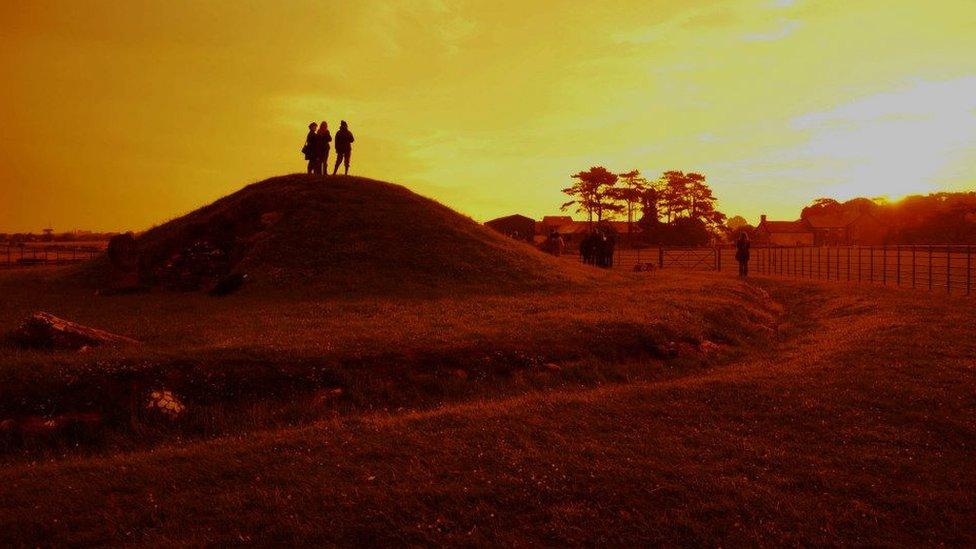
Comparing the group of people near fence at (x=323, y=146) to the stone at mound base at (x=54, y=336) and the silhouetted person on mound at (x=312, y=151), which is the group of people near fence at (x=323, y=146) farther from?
the stone at mound base at (x=54, y=336)

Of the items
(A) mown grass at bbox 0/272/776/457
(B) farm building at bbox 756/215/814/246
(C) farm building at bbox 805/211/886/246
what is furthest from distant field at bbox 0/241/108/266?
(B) farm building at bbox 756/215/814/246

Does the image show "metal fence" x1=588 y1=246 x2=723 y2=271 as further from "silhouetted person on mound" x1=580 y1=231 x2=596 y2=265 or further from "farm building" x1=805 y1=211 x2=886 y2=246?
"farm building" x1=805 y1=211 x2=886 y2=246

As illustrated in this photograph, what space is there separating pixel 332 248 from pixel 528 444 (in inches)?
780

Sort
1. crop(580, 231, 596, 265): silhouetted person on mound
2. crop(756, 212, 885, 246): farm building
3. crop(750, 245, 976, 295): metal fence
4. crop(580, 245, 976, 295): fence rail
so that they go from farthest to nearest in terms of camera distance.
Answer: crop(756, 212, 885, 246): farm building
crop(580, 231, 596, 265): silhouetted person on mound
crop(580, 245, 976, 295): fence rail
crop(750, 245, 976, 295): metal fence

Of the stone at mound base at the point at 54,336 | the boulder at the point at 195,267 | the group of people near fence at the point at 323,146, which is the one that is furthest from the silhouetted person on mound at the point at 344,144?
the stone at mound base at the point at 54,336

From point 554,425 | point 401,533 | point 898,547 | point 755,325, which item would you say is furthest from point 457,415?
point 755,325

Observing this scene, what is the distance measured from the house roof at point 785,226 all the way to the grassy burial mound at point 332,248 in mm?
89600

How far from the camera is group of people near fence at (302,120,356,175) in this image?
33.7 meters

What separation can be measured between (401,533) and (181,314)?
1445 centimetres

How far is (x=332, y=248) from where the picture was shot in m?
27.1

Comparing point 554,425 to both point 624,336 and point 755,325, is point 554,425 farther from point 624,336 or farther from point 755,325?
point 755,325

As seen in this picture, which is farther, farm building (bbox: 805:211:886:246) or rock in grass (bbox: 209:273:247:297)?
farm building (bbox: 805:211:886:246)

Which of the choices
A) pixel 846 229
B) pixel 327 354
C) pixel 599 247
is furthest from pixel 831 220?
pixel 327 354

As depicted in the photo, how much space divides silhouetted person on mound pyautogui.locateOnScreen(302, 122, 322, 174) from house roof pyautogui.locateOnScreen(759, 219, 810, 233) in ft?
302
